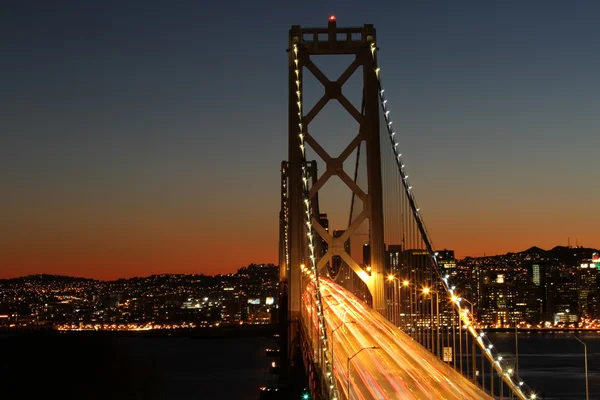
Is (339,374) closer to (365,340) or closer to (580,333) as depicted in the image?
(365,340)

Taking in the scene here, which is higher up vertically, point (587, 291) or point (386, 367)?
point (587, 291)

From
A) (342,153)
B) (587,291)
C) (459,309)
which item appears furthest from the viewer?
(587,291)

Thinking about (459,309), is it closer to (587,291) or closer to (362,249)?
(362,249)

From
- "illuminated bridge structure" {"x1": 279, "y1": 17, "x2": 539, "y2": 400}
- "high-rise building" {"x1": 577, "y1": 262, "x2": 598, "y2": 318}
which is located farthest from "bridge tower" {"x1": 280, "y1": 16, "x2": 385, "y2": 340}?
"high-rise building" {"x1": 577, "y1": 262, "x2": 598, "y2": 318}

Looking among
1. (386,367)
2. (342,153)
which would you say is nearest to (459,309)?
(386,367)

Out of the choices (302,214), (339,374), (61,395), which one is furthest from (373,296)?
(61,395)

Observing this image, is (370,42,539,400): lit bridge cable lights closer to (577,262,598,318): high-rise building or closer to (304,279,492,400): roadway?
(304,279,492,400): roadway
